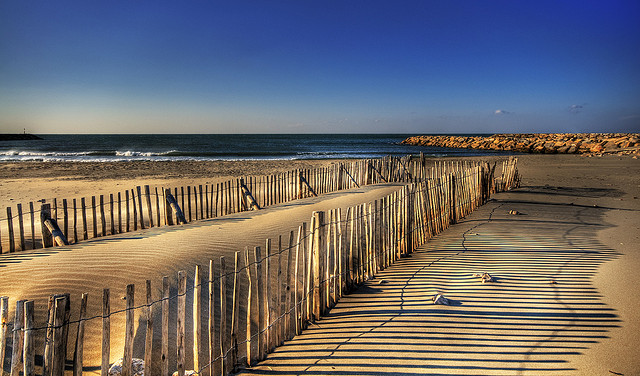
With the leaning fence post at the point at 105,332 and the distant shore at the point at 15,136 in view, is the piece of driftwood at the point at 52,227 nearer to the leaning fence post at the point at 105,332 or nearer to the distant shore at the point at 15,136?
the leaning fence post at the point at 105,332

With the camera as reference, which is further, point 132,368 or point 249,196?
point 249,196

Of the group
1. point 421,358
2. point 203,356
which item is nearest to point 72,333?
point 203,356

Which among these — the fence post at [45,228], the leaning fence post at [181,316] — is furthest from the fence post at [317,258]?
the fence post at [45,228]

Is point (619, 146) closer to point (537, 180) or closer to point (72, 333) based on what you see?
point (537, 180)

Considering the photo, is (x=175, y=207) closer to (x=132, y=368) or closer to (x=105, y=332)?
(x=132, y=368)

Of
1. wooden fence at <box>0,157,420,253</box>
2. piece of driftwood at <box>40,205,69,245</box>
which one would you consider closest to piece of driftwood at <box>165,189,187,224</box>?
wooden fence at <box>0,157,420,253</box>

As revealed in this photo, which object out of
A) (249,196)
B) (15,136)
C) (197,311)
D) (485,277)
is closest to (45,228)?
(249,196)

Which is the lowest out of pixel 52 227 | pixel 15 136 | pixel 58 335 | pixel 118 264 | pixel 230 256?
pixel 230 256

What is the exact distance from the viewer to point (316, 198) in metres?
11.1

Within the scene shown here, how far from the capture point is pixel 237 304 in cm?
336

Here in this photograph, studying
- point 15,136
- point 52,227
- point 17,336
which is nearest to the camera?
point 17,336

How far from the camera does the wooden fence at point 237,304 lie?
243 cm

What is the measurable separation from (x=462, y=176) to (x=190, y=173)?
14904 mm

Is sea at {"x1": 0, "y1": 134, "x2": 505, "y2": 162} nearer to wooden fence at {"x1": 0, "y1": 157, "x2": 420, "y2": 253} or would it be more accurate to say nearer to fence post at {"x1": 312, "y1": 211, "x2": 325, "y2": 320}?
wooden fence at {"x1": 0, "y1": 157, "x2": 420, "y2": 253}
